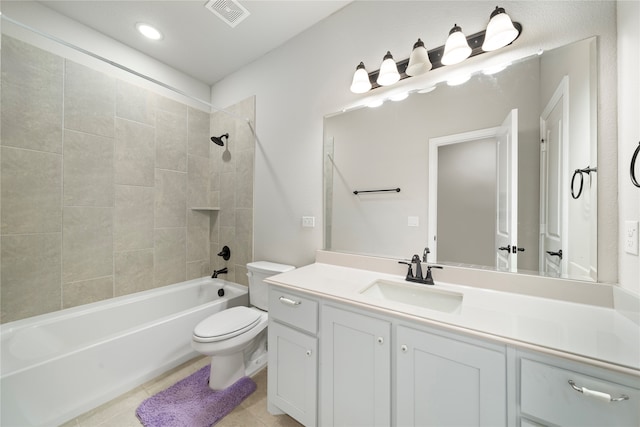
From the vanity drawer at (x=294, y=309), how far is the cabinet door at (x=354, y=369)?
6 centimetres

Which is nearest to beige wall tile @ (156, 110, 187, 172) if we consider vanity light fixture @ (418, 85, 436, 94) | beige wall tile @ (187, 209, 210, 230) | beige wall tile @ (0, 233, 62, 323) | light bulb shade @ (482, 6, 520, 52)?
beige wall tile @ (187, 209, 210, 230)

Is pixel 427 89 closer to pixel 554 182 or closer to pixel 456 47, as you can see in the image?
pixel 456 47

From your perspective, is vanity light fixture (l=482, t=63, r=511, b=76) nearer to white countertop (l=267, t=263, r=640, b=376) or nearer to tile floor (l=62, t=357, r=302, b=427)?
white countertop (l=267, t=263, r=640, b=376)

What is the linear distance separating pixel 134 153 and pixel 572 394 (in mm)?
3038

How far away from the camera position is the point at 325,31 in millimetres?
1779

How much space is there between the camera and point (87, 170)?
1828mm

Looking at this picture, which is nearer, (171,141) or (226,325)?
(226,325)

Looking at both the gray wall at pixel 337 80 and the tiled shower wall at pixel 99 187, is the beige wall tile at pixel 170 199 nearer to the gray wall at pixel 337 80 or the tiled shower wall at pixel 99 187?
the tiled shower wall at pixel 99 187

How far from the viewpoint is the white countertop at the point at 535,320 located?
66cm

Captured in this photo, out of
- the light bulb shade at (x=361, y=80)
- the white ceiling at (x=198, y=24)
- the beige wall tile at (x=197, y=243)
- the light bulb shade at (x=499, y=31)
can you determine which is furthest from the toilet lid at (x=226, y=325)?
the white ceiling at (x=198, y=24)

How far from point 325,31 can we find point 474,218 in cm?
176

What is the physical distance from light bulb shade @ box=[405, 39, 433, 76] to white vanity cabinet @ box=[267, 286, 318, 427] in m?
1.43

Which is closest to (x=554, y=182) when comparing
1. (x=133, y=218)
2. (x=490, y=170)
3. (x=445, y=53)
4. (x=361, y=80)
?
(x=490, y=170)

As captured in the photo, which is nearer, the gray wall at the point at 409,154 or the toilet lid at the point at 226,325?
the gray wall at the point at 409,154
